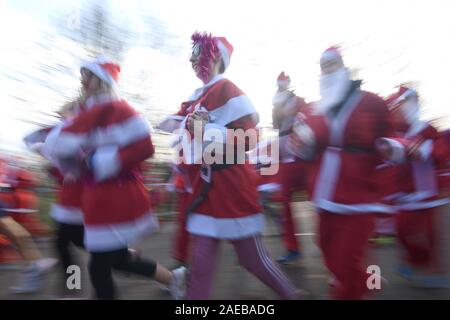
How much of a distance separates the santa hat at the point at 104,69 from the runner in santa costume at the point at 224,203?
1.73ft

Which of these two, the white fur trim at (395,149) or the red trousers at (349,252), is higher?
the white fur trim at (395,149)

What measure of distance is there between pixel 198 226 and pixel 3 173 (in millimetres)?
3166

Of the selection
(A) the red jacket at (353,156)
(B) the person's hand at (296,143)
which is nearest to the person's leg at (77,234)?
(B) the person's hand at (296,143)

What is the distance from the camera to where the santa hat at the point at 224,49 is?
3393 mm

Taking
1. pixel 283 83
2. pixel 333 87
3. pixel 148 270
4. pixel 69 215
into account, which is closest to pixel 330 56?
pixel 333 87

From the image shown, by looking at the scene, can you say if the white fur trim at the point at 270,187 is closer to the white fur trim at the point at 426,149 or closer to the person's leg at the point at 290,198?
the person's leg at the point at 290,198

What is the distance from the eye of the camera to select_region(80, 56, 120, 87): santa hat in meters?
3.20

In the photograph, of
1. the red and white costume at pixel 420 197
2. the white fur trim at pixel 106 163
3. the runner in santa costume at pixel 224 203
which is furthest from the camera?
the red and white costume at pixel 420 197

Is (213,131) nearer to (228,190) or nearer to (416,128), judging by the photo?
(228,190)

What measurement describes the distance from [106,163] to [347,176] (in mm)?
1352

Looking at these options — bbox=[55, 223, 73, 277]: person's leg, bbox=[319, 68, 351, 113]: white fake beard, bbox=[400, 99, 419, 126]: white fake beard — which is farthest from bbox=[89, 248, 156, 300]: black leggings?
bbox=[400, 99, 419, 126]: white fake beard

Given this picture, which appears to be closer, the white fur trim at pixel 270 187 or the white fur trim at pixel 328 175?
the white fur trim at pixel 328 175
